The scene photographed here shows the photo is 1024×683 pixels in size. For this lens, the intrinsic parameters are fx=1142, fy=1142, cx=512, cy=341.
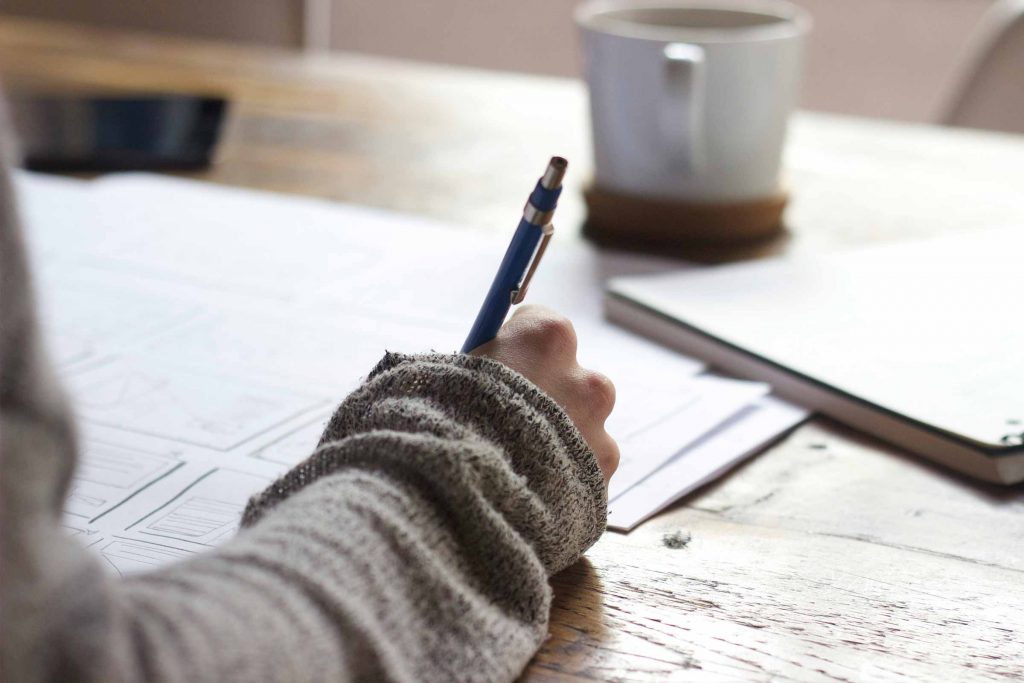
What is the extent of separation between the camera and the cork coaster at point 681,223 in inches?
32.6

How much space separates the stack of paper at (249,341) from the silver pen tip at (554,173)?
133 mm

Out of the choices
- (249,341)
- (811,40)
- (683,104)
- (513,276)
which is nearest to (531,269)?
(513,276)

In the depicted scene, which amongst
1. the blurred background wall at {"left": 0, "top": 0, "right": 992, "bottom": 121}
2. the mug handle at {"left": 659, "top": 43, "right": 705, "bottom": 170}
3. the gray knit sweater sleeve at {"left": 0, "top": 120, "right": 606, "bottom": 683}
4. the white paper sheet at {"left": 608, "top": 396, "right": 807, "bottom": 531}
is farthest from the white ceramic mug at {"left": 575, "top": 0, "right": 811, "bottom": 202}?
the blurred background wall at {"left": 0, "top": 0, "right": 992, "bottom": 121}

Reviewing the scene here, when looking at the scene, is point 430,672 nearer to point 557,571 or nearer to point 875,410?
point 557,571

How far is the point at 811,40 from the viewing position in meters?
2.29

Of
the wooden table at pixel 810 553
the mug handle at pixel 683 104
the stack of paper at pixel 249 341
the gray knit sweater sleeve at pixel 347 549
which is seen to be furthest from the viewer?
the mug handle at pixel 683 104

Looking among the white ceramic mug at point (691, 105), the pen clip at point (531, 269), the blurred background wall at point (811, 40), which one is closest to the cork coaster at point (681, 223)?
the white ceramic mug at point (691, 105)

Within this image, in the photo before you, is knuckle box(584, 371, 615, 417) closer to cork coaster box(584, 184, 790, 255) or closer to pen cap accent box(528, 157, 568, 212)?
pen cap accent box(528, 157, 568, 212)

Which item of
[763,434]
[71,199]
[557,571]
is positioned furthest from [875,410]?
[71,199]

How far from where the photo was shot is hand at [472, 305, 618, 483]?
1.46 feet

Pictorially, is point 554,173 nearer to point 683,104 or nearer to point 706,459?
point 706,459

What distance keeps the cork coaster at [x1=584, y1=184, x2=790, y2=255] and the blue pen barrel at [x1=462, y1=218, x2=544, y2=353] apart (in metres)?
0.38

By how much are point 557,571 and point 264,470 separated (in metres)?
0.15

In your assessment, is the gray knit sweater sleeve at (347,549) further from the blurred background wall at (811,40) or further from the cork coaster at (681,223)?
the blurred background wall at (811,40)
